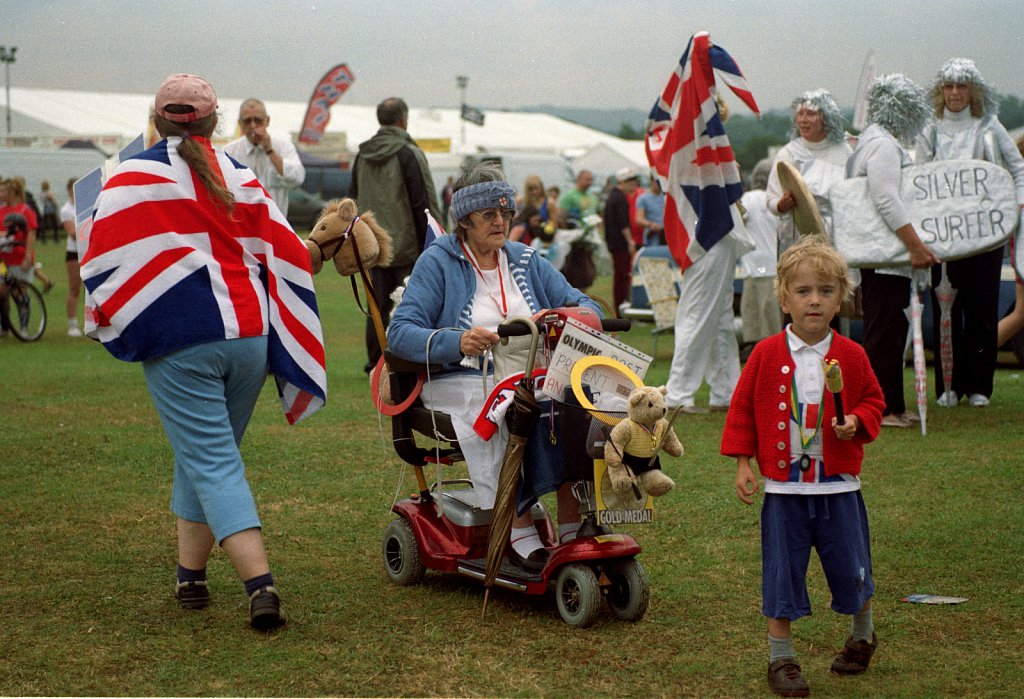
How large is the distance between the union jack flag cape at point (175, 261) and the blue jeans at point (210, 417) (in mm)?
51

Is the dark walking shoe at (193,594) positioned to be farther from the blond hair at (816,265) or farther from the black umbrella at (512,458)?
the blond hair at (816,265)

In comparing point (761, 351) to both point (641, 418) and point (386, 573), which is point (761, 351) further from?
point (386, 573)

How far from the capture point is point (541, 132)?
210 feet

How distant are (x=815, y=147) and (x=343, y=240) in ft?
15.8

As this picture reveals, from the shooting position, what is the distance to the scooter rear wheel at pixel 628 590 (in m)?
4.44

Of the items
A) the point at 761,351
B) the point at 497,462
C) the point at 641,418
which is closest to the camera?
the point at 761,351

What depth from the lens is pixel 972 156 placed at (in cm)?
829

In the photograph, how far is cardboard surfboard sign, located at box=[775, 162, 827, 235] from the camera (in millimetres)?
7918

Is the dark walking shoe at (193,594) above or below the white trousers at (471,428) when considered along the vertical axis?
below

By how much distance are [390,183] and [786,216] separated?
10.1ft

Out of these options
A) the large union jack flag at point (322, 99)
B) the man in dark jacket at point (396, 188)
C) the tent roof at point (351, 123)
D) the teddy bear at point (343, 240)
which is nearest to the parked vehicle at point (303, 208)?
the tent roof at point (351, 123)

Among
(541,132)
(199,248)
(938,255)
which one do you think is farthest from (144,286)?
(541,132)

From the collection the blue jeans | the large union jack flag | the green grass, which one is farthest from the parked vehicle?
the blue jeans

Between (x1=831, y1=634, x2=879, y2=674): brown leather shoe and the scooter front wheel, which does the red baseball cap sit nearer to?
the scooter front wheel
